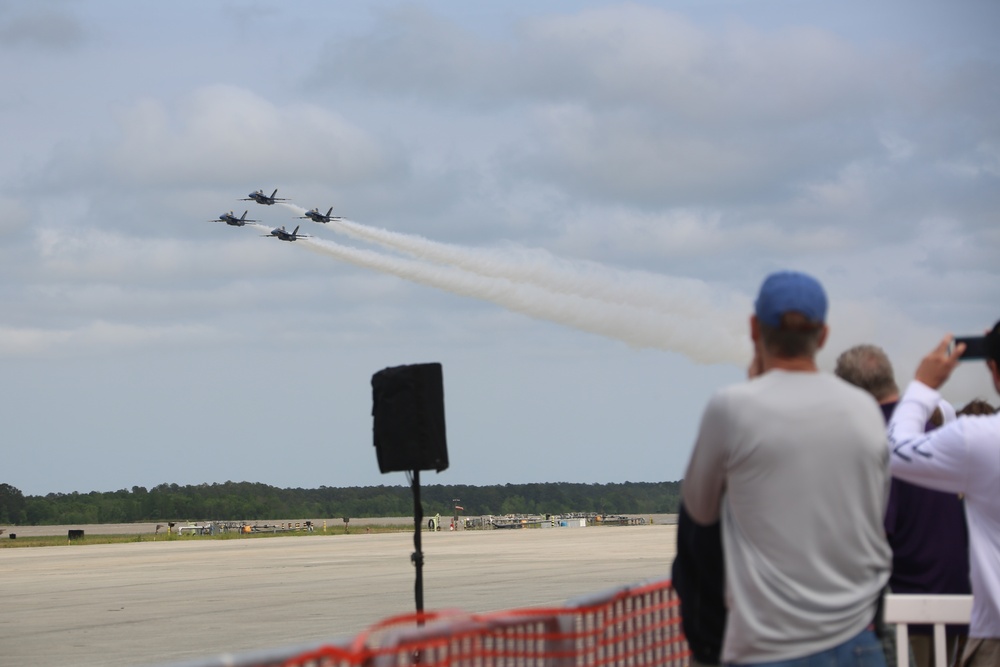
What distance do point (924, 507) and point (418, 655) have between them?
2974 mm

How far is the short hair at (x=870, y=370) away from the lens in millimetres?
6230

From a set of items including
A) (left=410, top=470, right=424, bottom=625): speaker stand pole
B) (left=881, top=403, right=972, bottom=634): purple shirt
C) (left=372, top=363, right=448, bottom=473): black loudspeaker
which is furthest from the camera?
(left=410, top=470, right=424, bottom=625): speaker stand pole

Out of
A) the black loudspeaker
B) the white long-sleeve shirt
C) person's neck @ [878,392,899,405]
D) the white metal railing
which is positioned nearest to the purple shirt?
person's neck @ [878,392,899,405]

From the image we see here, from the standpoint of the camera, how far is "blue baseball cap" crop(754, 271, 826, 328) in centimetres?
419

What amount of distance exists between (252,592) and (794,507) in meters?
24.6

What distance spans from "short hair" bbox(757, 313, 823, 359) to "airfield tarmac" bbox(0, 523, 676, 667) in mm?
4779

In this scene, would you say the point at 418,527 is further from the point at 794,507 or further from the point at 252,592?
the point at 252,592

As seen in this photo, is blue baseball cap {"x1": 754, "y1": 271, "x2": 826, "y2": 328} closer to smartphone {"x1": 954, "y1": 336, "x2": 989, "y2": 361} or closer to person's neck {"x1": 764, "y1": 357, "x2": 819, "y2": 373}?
person's neck {"x1": 764, "y1": 357, "x2": 819, "y2": 373}

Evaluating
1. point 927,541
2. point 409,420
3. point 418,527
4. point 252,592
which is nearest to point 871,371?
point 927,541

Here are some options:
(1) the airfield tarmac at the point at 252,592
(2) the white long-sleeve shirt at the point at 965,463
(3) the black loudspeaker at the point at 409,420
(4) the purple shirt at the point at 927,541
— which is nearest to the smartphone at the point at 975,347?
(2) the white long-sleeve shirt at the point at 965,463

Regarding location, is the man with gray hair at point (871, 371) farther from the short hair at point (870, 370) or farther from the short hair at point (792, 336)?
the short hair at point (792, 336)

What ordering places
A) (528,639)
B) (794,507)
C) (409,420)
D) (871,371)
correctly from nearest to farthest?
(794,507)
(528,639)
(871,371)
(409,420)

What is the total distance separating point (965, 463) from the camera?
5102 mm

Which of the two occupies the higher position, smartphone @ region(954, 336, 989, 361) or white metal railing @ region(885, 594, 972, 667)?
smartphone @ region(954, 336, 989, 361)
